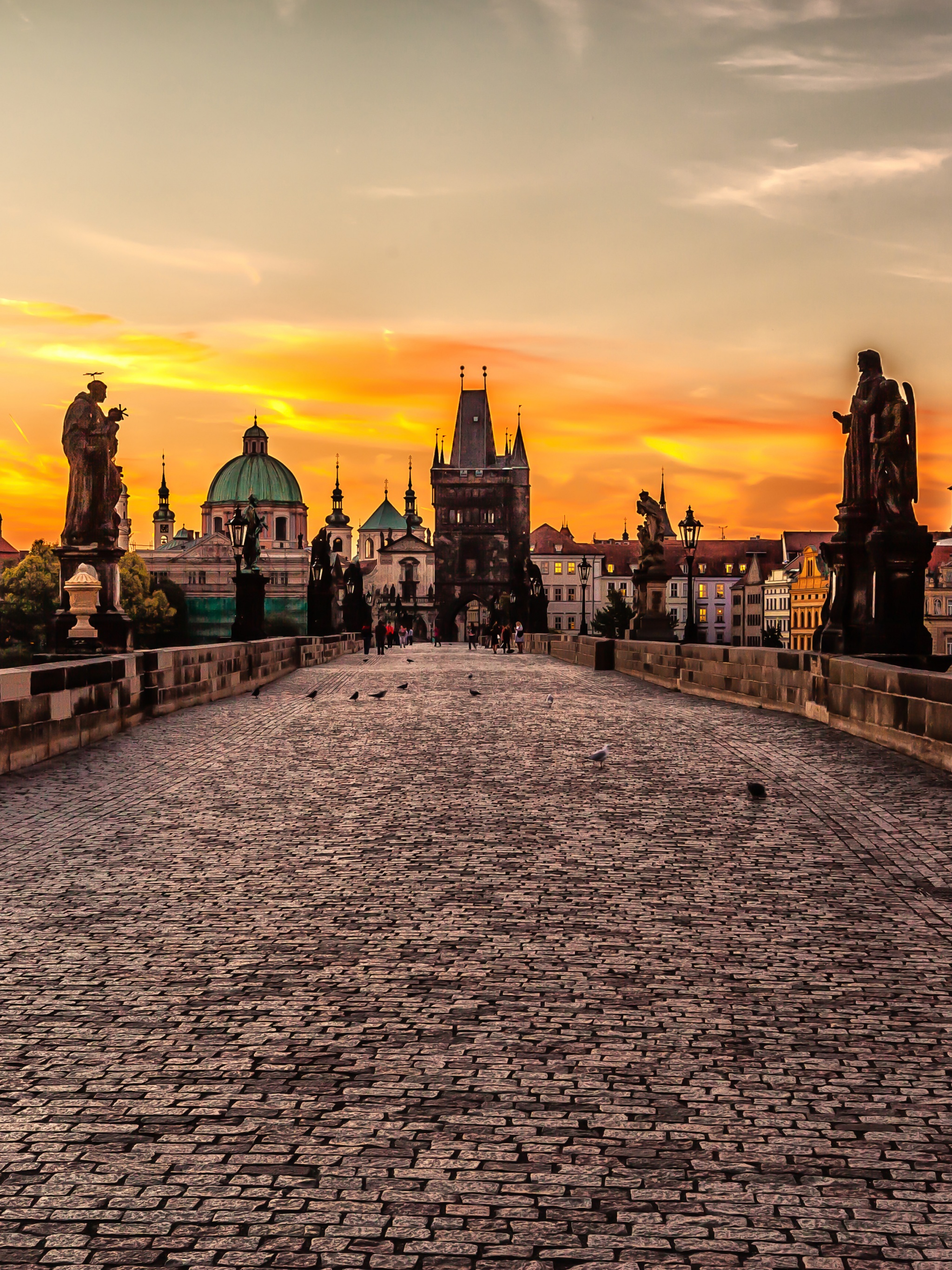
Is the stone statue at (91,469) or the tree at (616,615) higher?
the stone statue at (91,469)

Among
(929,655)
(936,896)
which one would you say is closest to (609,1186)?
(936,896)

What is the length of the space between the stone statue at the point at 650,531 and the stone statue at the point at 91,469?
53.3 ft

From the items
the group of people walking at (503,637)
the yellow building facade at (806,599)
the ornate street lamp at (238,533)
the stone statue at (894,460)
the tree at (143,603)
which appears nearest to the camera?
the stone statue at (894,460)

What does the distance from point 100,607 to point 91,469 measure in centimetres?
200

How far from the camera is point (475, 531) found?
460ft

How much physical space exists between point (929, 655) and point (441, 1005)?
14025mm

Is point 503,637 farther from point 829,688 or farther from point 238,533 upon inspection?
point 829,688

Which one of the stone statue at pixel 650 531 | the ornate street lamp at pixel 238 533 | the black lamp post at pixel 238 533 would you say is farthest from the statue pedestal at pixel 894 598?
the ornate street lamp at pixel 238 533

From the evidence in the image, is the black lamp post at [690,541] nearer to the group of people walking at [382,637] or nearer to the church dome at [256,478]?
the group of people walking at [382,637]

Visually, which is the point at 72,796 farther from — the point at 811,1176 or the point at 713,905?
the point at 811,1176

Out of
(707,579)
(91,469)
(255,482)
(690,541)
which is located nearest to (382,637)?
(690,541)

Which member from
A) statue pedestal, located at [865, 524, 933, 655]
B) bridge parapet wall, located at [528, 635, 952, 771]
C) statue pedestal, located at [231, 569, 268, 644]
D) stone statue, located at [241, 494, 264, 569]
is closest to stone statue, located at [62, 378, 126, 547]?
bridge parapet wall, located at [528, 635, 952, 771]

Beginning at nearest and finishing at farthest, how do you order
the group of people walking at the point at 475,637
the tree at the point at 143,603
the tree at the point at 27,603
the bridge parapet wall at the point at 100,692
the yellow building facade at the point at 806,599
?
the bridge parapet wall at the point at 100,692, the group of people walking at the point at 475,637, the tree at the point at 27,603, the tree at the point at 143,603, the yellow building facade at the point at 806,599

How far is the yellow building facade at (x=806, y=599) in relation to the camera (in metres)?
135
